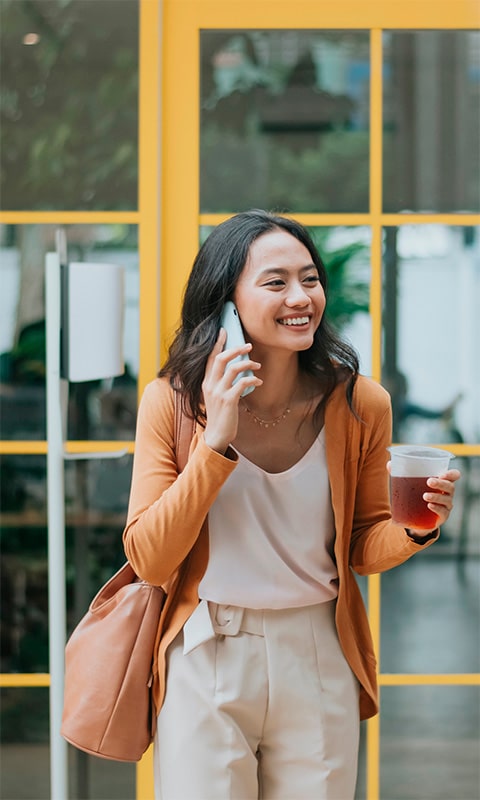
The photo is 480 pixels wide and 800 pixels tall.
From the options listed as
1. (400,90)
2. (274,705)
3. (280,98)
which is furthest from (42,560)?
(400,90)

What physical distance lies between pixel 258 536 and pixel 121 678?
0.35 metres

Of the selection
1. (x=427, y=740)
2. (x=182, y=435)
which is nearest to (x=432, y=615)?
(x=427, y=740)

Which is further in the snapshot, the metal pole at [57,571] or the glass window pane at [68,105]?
the glass window pane at [68,105]

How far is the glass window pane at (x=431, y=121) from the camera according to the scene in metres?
2.37

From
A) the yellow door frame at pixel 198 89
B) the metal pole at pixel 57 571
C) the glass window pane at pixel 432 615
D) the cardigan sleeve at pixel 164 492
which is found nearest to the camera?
the cardigan sleeve at pixel 164 492

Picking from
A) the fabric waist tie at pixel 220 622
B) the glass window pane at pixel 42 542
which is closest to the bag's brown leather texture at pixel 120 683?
the fabric waist tie at pixel 220 622

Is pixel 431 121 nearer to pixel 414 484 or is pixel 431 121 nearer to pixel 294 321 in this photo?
pixel 294 321

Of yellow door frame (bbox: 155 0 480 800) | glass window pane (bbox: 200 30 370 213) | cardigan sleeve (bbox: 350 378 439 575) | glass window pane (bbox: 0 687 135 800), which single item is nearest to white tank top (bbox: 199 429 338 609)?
cardigan sleeve (bbox: 350 378 439 575)

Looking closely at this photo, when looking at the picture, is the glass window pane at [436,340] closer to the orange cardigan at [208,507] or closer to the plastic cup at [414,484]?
the orange cardigan at [208,507]

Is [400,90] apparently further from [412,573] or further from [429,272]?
[412,573]

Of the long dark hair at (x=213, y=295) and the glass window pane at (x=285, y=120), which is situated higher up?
the glass window pane at (x=285, y=120)

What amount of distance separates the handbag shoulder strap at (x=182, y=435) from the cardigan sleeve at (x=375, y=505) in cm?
30

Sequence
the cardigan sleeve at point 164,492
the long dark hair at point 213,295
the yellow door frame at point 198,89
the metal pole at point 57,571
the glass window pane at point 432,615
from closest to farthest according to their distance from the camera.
→ the cardigan sleeve at point 164,492 → the long dark hair at point 213,295 → the metal pole at point 57,571 → the yellow door frame at point 198,89 → the glass window pane at point 432,615

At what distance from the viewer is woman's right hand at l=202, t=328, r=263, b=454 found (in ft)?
4.85
